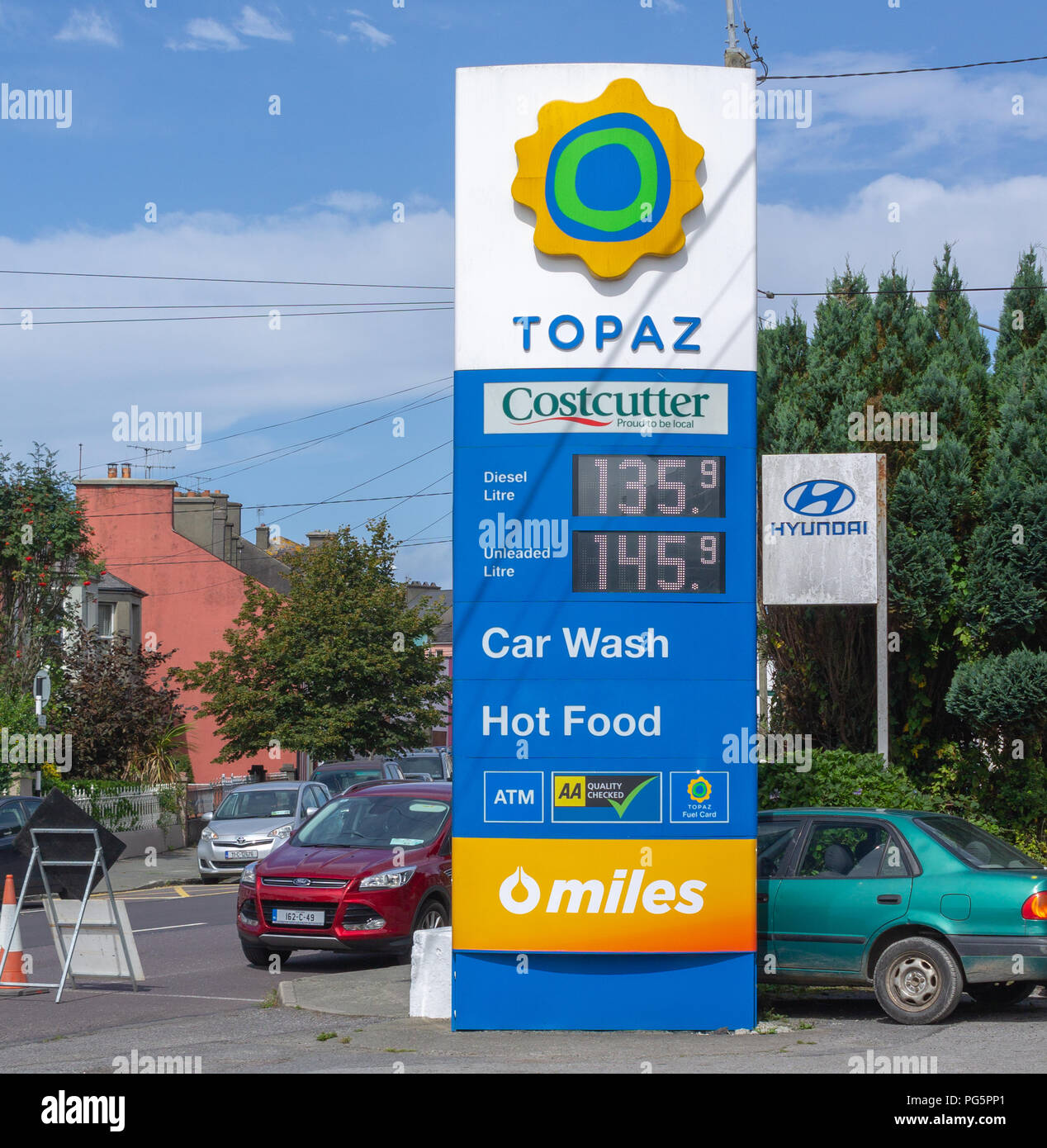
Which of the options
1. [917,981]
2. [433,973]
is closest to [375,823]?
[433,973]

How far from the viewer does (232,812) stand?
2467 cm

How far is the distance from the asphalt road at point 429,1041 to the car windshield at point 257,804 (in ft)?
38.0

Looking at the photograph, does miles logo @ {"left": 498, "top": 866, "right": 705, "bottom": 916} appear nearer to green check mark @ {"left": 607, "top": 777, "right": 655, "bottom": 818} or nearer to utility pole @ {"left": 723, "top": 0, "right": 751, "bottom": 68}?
green check mark @ {"left": 607, "top": 777, "right": 655, "bottom": 818}

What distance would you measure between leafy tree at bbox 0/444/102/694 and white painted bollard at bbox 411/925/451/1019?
20.6 meters

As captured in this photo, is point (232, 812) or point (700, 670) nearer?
point (700, 670)

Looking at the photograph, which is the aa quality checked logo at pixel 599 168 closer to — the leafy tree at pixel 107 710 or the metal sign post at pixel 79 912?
the metal sign post at pixel 79 912

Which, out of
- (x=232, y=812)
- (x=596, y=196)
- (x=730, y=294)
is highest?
(x=596, y=196)

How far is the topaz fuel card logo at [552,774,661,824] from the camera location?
380 inches

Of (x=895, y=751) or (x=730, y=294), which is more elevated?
(x=730, y=294)

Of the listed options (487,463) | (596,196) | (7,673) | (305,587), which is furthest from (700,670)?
(305,587)

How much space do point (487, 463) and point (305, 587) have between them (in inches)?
1289

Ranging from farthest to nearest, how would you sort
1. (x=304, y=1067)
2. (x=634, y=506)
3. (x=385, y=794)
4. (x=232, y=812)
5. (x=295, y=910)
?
(x=232, y=812)
(x=385, y=794)
(x=295, y=910)
(x=634, y=506)
(x=304, y=1067)

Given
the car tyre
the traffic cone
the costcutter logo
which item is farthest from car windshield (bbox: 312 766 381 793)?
the costcutter logo
